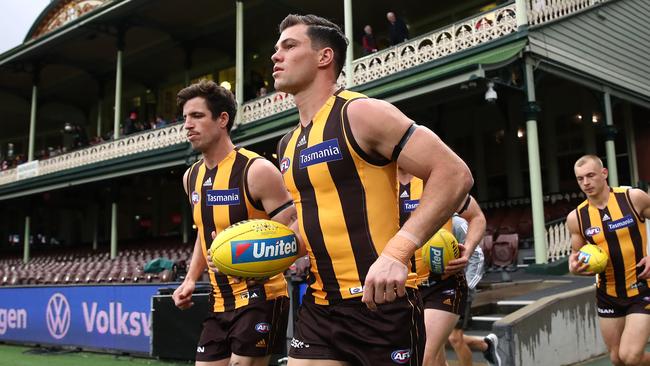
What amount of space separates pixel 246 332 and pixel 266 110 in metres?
14.4

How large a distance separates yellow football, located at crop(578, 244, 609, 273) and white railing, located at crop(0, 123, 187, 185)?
52.9 feet

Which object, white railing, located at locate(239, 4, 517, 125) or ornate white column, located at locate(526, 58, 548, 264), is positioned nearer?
ornate white column, located at locate(526, 58, 548, 264)

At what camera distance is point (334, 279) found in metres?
2.62

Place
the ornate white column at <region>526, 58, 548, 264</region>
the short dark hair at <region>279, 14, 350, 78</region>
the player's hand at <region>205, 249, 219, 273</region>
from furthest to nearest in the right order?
the ornate white column at <region>526, 58, 548, 264</region> < the player's hand at <region>205, 249, 219, 273</region> < the short dark hair at <region>279, 14, 350, 78</region>

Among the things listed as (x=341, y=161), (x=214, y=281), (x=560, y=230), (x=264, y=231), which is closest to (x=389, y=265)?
(x=341, y=161)

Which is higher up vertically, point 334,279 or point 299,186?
point 299,186

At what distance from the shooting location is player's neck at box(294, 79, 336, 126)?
2764 mm

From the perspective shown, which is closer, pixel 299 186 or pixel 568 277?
pixel 299 186

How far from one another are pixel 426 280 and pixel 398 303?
92.0 inches

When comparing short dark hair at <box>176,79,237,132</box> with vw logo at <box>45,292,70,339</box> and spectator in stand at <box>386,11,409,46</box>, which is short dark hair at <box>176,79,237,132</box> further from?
spectator in stand at <box>386,11,409,46</box>

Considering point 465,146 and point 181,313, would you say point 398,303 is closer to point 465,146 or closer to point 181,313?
point 181,313

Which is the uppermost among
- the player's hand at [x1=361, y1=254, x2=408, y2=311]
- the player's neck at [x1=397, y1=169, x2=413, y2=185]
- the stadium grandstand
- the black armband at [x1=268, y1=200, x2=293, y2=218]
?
the stadium grandstand

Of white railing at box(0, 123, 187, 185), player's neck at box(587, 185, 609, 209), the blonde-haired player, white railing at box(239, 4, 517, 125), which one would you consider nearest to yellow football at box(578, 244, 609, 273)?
the blonde-haired player

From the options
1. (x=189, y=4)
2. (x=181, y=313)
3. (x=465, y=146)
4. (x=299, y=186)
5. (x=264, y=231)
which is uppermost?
(x=189, y=4)
